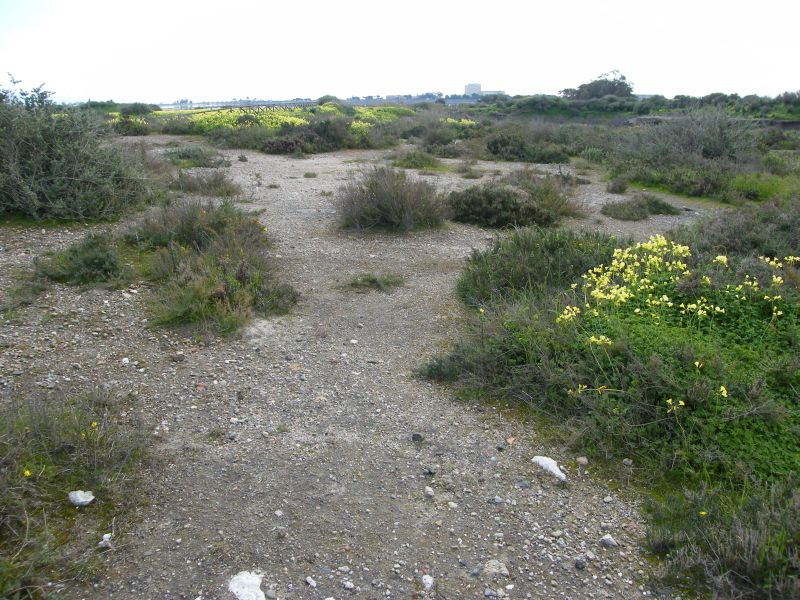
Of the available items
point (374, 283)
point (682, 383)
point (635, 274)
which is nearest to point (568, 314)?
point (635, 274)

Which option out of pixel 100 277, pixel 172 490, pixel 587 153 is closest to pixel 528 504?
pixel 172 490

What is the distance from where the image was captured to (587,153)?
57.8 ft

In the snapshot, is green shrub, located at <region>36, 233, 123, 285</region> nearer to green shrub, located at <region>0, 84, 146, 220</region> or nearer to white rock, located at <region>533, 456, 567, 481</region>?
green shrub, located at <region>0, 84, 146, 220</region>

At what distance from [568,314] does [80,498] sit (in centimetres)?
331

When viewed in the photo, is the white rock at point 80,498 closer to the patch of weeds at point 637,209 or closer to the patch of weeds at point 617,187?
the patch of weeds at point 637,209

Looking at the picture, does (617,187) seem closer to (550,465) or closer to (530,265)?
(530,265)

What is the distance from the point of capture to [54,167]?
7.46 meters

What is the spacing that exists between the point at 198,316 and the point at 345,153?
1433 centimetres

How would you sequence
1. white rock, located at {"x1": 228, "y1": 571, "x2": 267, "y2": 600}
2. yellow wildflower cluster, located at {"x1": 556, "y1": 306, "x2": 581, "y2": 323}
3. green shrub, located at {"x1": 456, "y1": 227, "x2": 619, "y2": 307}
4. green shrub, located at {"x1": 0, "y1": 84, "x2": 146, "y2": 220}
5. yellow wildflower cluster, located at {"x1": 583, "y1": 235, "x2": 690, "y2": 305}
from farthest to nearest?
green shrub, located at {"x1": 0, "y1": 84, "x2": 146, "y2": 220}
green shrub, located at {"x1": 456, "y1": 227, "x2": 619, "y2": 307}
yellow wildflower cluster, located at {"x1": 583, "y1": 235, "x2": 690, "y2": 305}
yellow wildflower cluster, located at {"x1": 556, "y1": 306, "x2": 581, "y2": 323}
white rock, located at {"x1": 228, "y1": 571, "x2": 267, "y2": 600}

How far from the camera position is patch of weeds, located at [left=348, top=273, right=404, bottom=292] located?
635 cm

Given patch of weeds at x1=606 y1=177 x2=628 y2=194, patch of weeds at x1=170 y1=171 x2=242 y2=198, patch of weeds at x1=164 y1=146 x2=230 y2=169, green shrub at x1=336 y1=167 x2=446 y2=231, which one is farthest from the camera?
patch of weeds at x1=164 y1=146 x2=230 y2=169

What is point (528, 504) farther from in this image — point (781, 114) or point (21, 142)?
point (781, 114)

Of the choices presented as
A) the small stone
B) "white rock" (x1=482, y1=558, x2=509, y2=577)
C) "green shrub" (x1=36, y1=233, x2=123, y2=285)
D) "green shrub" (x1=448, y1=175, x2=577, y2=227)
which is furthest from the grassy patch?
"green shrub" (x1=448, y1=175, x2=577, y2=227)

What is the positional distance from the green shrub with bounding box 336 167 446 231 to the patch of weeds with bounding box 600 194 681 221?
3437mm
